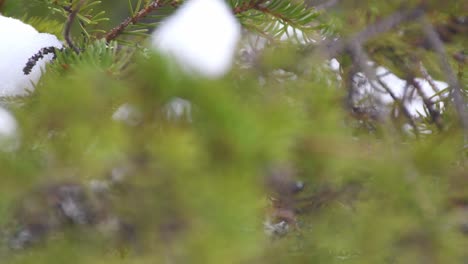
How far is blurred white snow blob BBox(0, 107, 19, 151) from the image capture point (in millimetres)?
292

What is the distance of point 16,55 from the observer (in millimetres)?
551

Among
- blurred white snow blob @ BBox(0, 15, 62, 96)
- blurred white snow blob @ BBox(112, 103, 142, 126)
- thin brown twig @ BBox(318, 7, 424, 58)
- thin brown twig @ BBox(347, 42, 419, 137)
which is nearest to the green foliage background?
blurred white snow blob @ BBox(112, 103, 142, 126)

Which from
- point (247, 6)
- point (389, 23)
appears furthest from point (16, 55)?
point (389, 23)

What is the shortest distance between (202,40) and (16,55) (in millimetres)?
270

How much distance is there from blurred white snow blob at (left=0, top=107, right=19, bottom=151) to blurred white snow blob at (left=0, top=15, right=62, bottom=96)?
22cm

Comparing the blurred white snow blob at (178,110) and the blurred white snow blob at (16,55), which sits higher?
the blurred white snow blob at (178,110)

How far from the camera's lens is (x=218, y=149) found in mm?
283

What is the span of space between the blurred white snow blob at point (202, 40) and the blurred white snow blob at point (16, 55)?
169 millimetres

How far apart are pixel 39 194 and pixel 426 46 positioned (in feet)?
3.74

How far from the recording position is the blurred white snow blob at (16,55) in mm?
540

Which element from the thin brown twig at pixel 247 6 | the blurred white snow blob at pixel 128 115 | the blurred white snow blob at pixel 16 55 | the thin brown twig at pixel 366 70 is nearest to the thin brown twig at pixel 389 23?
the thin brown twig at pixel 366 70

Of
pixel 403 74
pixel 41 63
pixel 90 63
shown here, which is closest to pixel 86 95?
pixel 90 63

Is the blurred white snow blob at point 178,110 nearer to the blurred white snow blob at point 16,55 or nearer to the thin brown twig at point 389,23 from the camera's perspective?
the blurred white snow blob at point 16,55

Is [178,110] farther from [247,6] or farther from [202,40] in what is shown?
[247,6]
